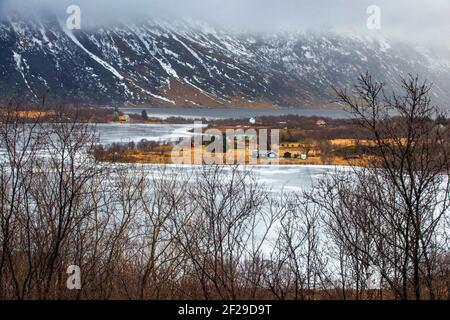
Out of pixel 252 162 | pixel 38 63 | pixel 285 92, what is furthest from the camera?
pixel 285 92

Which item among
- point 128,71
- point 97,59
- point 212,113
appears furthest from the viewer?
point 97,59

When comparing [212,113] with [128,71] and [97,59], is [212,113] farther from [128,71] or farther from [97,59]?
[97,59]

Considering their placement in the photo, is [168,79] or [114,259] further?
[168,79]

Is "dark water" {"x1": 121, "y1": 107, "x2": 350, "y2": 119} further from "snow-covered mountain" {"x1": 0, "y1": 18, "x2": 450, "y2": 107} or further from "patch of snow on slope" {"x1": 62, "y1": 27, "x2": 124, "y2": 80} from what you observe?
"patch of snow on slope" {"x1": 62, "y1": 27, "x2": 124, "y2": 80}

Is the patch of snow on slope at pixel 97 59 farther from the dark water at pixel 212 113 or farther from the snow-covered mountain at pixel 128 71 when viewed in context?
the dark water at pixel 212 113

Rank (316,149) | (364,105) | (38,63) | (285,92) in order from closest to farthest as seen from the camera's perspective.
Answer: (364,105) → (316,149) → (38,63) → (285,92)

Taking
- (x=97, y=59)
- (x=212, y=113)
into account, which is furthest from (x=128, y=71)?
(x=212, y=113)

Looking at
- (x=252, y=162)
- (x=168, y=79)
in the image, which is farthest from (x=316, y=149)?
(x=168, y=79)

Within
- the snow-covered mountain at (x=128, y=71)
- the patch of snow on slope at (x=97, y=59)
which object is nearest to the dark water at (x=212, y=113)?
the snow-covered mountain at (x=128, y=71)

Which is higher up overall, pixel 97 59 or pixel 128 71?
pixel 97 59

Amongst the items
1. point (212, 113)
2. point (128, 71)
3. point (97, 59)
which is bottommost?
point (212, 113)
